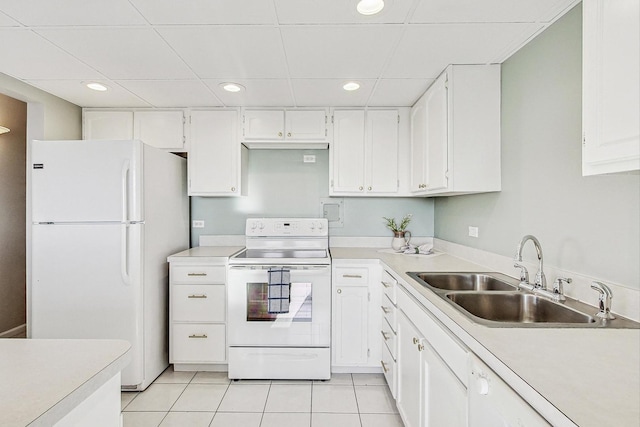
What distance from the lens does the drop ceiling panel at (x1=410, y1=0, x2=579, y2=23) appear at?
4.74 feet

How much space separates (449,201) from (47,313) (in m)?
3.26

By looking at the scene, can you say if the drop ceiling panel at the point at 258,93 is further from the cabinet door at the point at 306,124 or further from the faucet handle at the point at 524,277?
the faucet handle at the point at 524,277

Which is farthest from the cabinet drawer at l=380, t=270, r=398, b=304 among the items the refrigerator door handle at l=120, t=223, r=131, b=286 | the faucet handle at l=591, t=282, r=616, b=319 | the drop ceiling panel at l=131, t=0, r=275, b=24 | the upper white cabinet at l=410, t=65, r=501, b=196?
the refrigerator door handle at l=120, t=223, r=131, b=286

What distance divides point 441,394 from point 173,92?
107 inches

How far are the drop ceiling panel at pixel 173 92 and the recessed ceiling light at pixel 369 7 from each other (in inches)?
54.1

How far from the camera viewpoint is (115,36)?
173 cm

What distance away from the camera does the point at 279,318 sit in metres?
Result: 2.47

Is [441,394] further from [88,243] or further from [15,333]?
[15,333]

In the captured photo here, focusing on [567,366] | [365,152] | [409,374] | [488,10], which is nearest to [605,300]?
[567,366]

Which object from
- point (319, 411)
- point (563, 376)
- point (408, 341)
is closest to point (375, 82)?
point (408, 341)

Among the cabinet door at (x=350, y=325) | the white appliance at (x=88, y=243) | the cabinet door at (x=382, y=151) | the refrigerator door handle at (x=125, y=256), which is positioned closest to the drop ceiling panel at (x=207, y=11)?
the white appliance at (x=88, y=243)

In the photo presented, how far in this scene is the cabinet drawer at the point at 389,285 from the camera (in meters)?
2.11

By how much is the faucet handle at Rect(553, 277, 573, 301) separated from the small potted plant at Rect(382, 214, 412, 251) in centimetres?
161

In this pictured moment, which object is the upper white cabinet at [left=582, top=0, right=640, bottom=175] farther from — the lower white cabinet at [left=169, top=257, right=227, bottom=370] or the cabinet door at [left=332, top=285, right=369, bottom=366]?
the lower white cabinet at [left=169, top=257, right=227, bottom=370]
